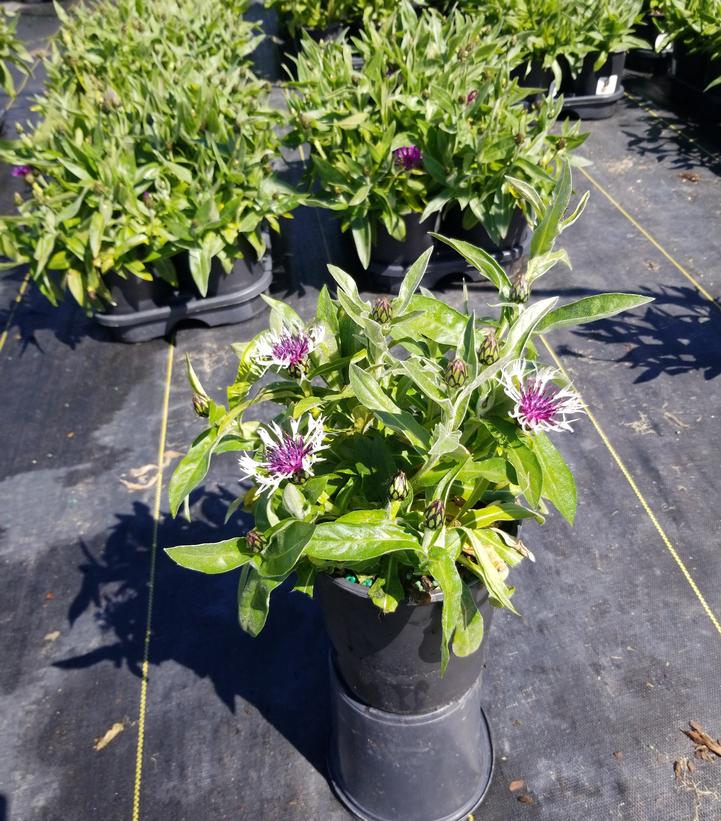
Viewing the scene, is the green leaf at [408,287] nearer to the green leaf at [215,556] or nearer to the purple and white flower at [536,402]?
the purple and white flower at [536,402]

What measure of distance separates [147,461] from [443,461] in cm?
159

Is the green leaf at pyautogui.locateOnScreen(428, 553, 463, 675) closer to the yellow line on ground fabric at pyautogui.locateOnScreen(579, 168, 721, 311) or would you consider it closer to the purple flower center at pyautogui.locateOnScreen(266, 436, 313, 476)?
the purple flower center at pyautogui.locateOnScreen(266, 436, 313, 476)

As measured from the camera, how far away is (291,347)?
1043 millimetres

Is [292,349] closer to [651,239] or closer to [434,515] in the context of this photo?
[434,515]

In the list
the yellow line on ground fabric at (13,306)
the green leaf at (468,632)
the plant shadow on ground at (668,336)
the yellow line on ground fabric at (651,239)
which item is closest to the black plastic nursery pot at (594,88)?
the yellow line on ground fabric at (651,239)

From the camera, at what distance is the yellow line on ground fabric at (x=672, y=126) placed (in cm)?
379

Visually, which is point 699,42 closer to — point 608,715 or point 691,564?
point 691,564

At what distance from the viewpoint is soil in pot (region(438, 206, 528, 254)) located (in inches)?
111

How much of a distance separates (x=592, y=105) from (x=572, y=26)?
19.9 inches

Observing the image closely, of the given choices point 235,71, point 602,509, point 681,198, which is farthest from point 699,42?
point 602,509

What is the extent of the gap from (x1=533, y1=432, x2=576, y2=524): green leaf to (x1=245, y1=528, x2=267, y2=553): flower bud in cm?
42

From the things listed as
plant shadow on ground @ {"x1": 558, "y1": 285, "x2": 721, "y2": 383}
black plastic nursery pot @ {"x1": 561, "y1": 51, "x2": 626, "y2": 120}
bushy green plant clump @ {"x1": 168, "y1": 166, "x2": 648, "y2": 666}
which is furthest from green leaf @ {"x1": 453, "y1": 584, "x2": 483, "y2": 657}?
black plastic nursery pot @ {"x1": 561, "y1": 51, "x2": 626, "y2": 120}

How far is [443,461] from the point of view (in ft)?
3.40

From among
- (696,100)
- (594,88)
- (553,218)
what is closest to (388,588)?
(553,218)
